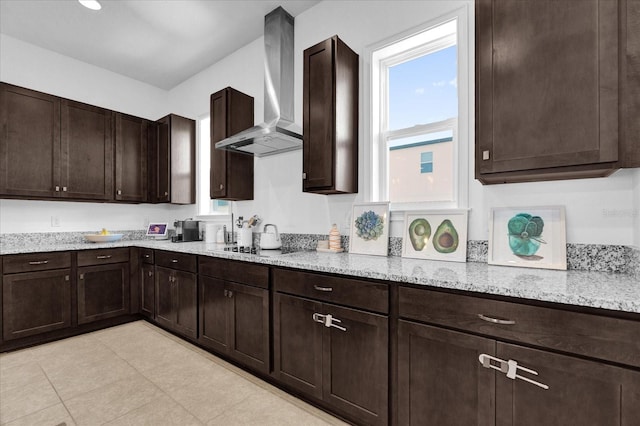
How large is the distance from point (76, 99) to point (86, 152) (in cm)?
80

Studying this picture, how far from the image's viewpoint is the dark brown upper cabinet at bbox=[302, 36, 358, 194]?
2.31 metres

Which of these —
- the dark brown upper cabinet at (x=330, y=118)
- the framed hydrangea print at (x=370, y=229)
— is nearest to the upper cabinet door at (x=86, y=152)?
the dark brown upper cabinet at (x=330, y=118)

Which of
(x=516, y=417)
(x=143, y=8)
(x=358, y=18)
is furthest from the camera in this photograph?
(x=143, y=8)

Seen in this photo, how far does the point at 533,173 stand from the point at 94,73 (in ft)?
16.1

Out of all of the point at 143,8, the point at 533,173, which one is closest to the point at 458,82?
the point at 533,173

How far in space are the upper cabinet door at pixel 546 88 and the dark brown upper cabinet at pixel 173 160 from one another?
11.7 feet

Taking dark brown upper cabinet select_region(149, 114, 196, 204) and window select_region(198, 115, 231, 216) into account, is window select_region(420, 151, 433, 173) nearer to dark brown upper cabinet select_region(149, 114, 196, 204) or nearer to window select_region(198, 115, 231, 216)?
window select_region(198, 115, 231, 216)

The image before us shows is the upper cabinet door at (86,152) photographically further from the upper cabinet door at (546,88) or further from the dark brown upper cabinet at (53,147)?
the upper cabinet door at (546,88)

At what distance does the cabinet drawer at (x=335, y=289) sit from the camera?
1.62m

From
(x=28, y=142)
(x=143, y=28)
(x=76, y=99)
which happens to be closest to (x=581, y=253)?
(x=143, y=28)

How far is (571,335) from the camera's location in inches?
44.3

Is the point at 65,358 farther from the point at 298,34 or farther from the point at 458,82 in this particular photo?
the point at 458,82

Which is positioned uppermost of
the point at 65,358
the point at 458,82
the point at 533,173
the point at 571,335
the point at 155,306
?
the point at 458,82

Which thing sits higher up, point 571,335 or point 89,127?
point 89,127
